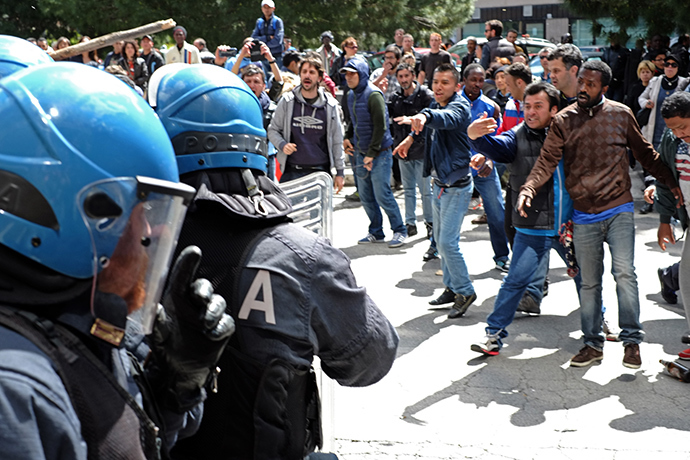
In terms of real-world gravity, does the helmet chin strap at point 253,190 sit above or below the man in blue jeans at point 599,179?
above

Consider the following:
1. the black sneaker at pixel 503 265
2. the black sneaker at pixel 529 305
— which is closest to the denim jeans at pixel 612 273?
the black sneaker at pixel 529 305

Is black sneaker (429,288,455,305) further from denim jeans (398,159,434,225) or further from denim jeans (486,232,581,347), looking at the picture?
denim jeans (398,159,434,225)

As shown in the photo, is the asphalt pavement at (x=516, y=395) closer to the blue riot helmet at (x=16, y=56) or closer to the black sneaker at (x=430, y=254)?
the black sneaker at (x=430, y=254)

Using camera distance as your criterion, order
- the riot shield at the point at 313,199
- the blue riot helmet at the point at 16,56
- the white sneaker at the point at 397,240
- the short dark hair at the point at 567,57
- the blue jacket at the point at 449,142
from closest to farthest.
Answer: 1. the blue riot helmet at the point at 16,56
2. the riot shield at the point at 313,199
3. the short dark hair at the point at 567,57
4. the blue jacket at the point at 449,142
5. the white sneaker at the point at 397,240

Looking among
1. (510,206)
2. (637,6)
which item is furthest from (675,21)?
(510,206)

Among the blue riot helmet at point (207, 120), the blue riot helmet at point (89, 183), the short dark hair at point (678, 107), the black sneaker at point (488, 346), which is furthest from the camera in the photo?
the black sneaker at point (488, 346)

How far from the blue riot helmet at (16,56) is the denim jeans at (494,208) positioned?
502 cm

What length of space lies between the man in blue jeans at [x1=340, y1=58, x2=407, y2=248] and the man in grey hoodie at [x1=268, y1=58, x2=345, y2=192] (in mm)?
805

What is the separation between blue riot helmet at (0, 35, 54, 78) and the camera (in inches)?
119

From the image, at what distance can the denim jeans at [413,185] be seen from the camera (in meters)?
8.93

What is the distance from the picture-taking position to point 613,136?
508 centimetres

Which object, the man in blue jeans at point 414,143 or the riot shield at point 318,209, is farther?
the man in blue jeans at point 414,143

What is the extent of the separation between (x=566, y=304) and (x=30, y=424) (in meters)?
5.92

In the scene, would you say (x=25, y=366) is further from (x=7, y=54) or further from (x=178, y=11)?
(x=178, y=11)
